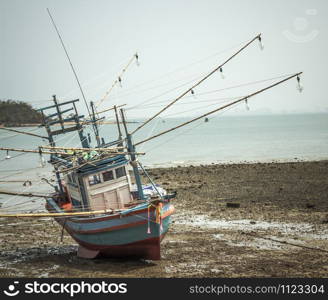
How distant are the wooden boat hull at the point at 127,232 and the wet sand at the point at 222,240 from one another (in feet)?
1.49

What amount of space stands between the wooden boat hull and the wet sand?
1.49ft

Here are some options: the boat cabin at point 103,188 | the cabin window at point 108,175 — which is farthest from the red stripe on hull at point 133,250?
the cabin window at point 108,175

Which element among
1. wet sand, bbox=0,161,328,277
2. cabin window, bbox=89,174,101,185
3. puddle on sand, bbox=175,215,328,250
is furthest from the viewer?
puddle on sand, bbox=175,215,328,250

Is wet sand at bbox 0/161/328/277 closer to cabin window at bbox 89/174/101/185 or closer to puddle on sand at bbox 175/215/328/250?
puddle on sand at bbox 175/215/328/250

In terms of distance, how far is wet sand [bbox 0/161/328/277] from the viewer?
12445mm

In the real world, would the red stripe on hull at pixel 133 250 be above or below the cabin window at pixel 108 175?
below

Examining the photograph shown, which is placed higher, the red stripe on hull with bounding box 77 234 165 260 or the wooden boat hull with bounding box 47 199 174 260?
the wooden boat hull with bounding box 47 199 174 260

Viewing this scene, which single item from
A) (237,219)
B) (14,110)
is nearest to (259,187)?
(237,219)

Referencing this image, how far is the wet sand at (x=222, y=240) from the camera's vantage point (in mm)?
12445

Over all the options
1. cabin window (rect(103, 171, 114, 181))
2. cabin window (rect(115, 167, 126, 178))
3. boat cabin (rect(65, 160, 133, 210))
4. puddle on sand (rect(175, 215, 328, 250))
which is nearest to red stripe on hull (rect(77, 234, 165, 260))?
boat cabin (rect(65, 160, 133, 210))

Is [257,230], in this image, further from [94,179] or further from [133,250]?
[94,179]

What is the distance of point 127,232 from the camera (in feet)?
43.5

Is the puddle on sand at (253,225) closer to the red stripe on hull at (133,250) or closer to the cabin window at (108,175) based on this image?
the red stripe on hull at (133,250)

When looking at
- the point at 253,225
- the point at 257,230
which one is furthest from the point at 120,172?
the point at 253,225
